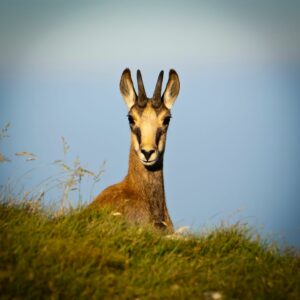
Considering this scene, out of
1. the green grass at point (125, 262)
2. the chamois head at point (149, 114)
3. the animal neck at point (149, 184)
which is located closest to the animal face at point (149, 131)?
the chamois head at point (149, 114)

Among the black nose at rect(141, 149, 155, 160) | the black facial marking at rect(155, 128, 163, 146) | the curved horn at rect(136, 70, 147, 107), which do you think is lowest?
the black nose at rect(141, 149, 155, 160)

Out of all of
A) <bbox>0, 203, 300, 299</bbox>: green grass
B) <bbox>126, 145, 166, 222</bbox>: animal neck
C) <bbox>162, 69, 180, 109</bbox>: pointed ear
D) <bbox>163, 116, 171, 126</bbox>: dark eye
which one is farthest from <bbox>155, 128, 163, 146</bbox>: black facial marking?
<bbox>0, 203, 300, 299</bbox>: green grass

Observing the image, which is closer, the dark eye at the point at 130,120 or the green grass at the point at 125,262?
the green grass at the point at 125,262

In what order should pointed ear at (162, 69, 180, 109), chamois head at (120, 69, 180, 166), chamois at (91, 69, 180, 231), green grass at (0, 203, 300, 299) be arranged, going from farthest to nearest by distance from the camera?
pointed ear at (162, 69, 180, 109), chamois head at (120, 69, 180, 166), chamois at (91, 69, 180, 231), green grass at (0, 203, 300, 299)

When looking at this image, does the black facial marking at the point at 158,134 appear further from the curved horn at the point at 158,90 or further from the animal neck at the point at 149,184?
the curved horn at the point at 158,90

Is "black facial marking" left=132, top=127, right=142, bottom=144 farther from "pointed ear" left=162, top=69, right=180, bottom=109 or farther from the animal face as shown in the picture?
"pointed ear" left=162, top=69, right=180, bottom=109

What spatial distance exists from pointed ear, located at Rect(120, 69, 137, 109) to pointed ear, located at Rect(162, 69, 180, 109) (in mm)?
600

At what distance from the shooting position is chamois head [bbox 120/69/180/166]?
10570 millimetres

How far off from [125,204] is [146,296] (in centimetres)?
384

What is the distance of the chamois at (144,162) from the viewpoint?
10398mm

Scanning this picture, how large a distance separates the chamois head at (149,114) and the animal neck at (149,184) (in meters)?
0.18

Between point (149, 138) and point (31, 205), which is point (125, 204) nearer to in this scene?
point (149, 138)

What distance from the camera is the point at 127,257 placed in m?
7.32

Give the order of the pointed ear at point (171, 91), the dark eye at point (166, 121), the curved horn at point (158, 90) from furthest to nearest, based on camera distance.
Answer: the pointed ear at point (171, 91), the curved horn at point (158, 90), the dark eye at point (166, 121)
